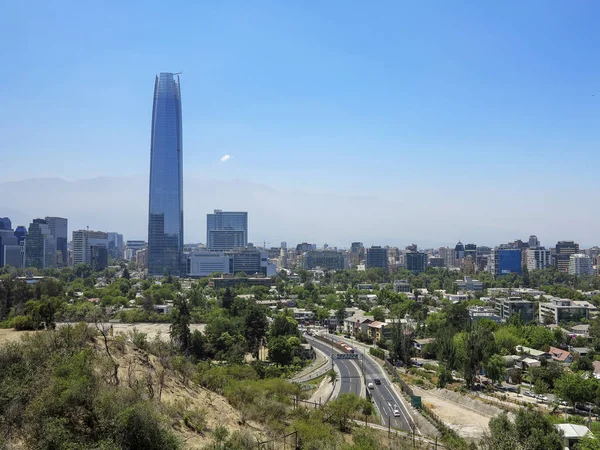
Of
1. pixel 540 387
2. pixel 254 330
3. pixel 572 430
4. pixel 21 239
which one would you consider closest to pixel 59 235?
pixel 21 239

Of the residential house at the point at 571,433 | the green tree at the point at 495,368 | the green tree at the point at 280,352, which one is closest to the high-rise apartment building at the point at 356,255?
the green tree at the point at 280,352

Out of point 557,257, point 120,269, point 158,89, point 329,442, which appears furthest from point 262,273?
point 329,442

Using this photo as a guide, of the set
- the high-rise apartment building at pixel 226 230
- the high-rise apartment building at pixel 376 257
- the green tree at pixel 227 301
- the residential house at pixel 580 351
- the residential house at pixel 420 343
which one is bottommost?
the residential house at pixel 420 343

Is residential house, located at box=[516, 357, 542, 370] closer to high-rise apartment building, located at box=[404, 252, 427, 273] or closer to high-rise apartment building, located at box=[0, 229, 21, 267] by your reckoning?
high-rise apartment building, located at box=[404, 252, 427, 273]

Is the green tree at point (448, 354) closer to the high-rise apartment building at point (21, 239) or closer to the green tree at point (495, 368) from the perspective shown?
the green tree at point (495, 368)

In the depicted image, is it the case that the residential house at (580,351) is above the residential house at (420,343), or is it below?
above

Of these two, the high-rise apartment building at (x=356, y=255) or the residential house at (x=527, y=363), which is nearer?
the residential house at (x=527, y=363)

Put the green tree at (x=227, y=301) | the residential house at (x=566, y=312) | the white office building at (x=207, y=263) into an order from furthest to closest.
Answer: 1. the white office building at (x=207, y=263)
2. the residential house at (x=566, y=312)
3. the green tree at (x=227, y=301)
